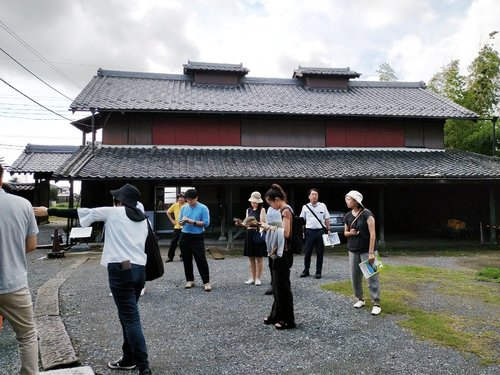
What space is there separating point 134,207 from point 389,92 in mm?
17607

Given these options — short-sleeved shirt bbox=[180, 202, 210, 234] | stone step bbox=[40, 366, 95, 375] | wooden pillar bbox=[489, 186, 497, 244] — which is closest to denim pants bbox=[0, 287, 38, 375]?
stone step bbox=[40, 366, 95, 375]

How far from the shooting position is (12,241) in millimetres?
2641

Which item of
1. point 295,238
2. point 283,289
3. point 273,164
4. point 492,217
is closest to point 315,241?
point 295,238

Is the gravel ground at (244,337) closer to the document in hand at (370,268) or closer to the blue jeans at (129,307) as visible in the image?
the blue jeans at (129,307)

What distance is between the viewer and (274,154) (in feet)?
45.6

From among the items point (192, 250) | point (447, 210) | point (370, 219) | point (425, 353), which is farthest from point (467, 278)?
point (447, 210)

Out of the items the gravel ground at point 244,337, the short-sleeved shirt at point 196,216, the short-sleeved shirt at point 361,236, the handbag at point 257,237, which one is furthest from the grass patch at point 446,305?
the short-sleeved shirt at point 196,216

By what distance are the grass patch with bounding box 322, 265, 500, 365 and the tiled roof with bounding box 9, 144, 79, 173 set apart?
58.8 ft

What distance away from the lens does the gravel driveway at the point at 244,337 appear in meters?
3.32

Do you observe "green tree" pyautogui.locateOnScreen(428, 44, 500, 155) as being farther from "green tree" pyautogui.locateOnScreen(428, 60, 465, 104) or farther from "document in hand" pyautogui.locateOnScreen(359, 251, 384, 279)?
"document in hand" pyautogui.locateOnScreen(359, 251, 384, 279)

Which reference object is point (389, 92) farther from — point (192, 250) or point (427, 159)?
point (192, 250)

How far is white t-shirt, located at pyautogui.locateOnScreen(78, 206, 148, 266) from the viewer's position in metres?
3.08

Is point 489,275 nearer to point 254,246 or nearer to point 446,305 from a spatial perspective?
point 446,305

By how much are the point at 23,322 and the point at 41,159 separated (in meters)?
20.7
